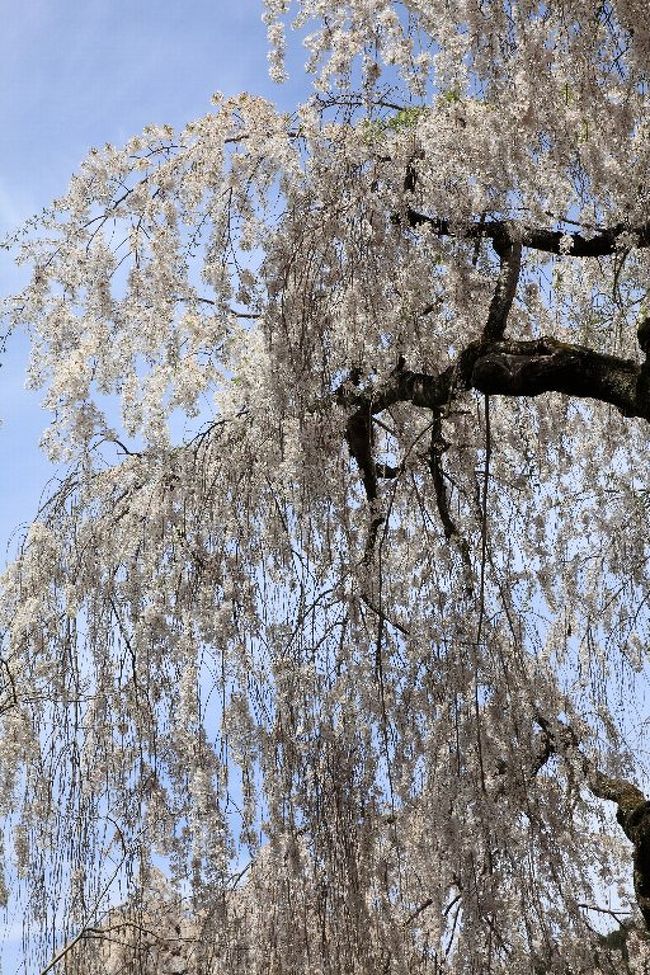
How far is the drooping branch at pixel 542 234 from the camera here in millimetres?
3971

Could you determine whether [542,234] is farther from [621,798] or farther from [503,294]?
[621,798]

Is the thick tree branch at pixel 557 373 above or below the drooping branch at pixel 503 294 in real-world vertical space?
below

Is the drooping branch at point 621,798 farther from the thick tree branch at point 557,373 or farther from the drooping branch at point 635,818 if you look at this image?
the thick tree branch at point 557,373

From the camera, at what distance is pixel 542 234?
4.48m

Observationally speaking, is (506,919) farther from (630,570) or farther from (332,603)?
(630,570)

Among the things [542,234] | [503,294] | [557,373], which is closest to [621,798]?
[557,373]

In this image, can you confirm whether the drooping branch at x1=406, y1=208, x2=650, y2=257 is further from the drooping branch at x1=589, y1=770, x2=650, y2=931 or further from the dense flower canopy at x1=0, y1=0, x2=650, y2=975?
the drooping branch at x1=589, y1=770, x2=650, y2=931

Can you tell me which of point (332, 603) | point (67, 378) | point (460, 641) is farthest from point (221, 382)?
point (460, 641)

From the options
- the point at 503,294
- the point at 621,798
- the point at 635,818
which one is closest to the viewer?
the point at 503,294

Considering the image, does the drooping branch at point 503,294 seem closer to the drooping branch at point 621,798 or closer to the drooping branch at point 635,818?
the drooping branch at point 621,798

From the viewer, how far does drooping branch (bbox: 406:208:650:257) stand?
13.0ft

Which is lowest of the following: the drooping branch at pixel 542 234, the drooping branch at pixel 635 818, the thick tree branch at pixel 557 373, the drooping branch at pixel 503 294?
the drooping branch at pixel 635 818

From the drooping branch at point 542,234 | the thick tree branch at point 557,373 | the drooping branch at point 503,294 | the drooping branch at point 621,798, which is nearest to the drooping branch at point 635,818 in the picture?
the drooping branch at point 621,798

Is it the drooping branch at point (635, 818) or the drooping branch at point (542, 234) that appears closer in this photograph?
the drooping branch at point (542, 234)
